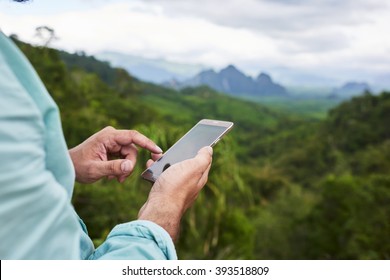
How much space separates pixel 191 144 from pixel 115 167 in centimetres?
22

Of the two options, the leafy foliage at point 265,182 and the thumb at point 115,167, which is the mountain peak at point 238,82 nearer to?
the leafy foliage at point 265,182

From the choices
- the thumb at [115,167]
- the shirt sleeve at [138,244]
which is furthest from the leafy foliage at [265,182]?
the shirt sleeve at [138,244]

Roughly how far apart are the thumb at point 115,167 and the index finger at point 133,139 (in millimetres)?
83

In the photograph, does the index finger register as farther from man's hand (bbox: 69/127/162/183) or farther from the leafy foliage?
the leafy foliage

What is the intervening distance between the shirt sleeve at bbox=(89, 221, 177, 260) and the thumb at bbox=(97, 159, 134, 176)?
0.97ft

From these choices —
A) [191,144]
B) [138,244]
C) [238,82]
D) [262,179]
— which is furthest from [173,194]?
[238,82]

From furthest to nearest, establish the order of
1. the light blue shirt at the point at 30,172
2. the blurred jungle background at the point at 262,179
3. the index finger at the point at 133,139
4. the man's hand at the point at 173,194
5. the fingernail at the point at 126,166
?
the blurred jungle background at the point at 262,179
the index finger at the point at 133,139
the fingernail at the point at 126,166
the man's hand at the point at 173,194
the light blue shirt at the point at 30,172

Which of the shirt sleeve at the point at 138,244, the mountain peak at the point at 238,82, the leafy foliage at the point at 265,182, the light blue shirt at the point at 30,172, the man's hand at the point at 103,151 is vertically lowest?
the mountain peak at the point at 238,82

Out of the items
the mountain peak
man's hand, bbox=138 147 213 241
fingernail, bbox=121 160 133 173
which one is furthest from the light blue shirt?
the mountain peak

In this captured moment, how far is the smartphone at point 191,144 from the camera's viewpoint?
1.19 m

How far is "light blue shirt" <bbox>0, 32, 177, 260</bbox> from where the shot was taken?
605mm
